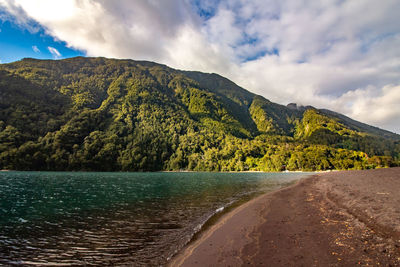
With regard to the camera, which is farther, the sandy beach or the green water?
the green water

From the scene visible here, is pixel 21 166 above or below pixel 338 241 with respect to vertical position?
below

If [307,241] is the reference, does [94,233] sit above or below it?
below

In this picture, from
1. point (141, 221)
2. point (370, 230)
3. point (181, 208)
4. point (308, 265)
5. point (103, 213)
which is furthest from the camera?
point (181, 208)

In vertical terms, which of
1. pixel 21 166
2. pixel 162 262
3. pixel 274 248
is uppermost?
pixel 274 248

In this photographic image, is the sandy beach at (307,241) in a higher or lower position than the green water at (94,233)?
higher

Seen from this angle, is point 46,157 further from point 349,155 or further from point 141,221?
point 349,155

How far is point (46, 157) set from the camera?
152m

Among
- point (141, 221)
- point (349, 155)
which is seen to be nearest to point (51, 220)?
point (141, 221)

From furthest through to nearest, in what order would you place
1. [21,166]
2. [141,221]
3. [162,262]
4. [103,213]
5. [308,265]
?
[21,166] < [103,213] < [141,221] < [162,262] < [308,265]

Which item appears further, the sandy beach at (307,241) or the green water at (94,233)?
the green water at (94,233)

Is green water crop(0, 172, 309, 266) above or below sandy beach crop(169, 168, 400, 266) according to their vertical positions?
below

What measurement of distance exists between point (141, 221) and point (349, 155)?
23058 centimetres

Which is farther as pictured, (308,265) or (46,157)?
(46,157)

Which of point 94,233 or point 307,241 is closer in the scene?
point 307,241
